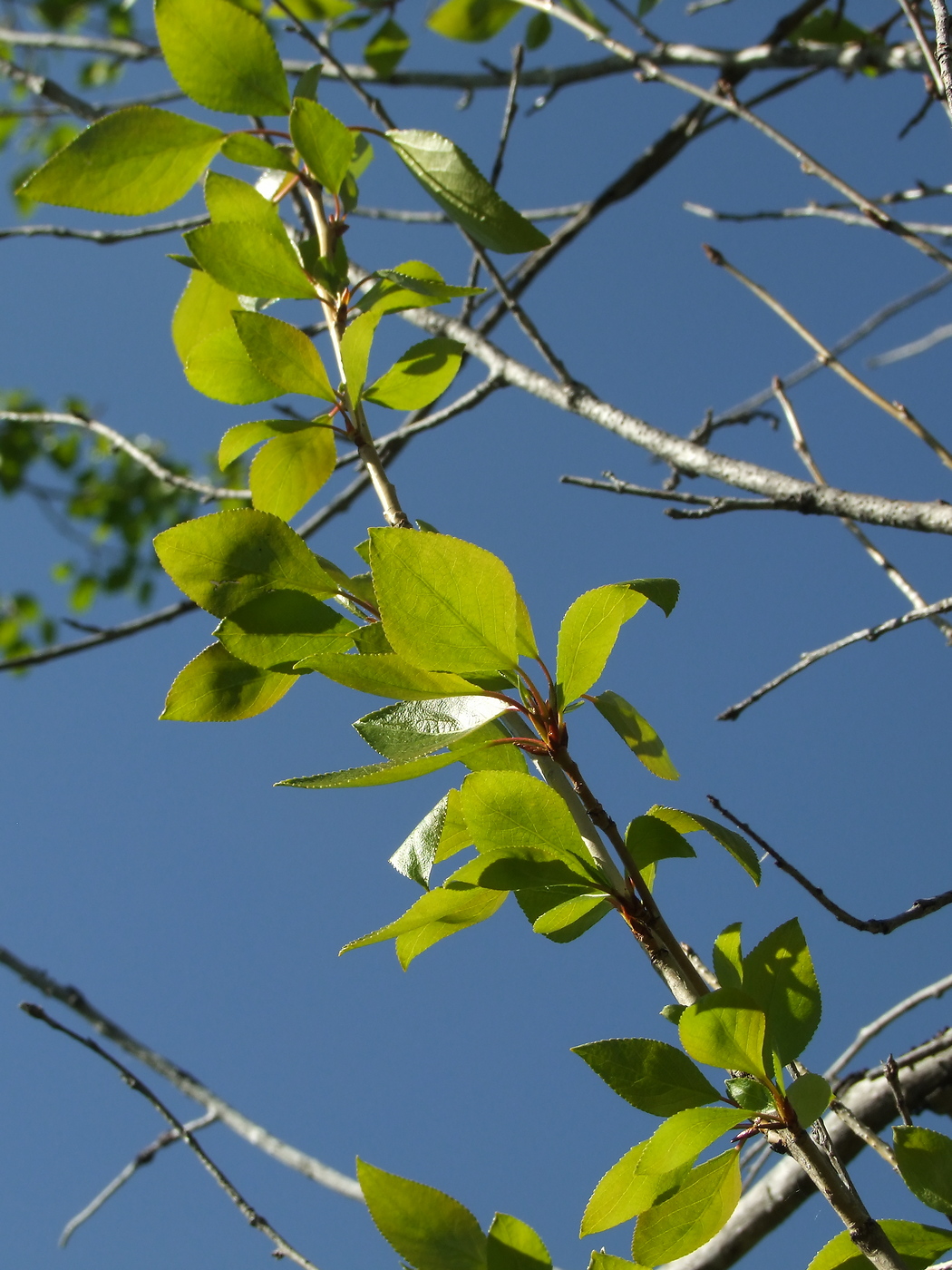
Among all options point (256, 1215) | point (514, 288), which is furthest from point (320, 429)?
point (514, 288)

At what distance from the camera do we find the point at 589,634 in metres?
0.51

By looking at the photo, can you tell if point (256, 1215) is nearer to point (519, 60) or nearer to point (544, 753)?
point (544, 753)

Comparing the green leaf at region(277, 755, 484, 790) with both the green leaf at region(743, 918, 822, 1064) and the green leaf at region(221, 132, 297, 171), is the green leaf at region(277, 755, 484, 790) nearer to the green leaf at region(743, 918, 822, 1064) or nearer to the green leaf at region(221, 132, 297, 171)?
the green leaf at region(743, 918, 822, 1064)

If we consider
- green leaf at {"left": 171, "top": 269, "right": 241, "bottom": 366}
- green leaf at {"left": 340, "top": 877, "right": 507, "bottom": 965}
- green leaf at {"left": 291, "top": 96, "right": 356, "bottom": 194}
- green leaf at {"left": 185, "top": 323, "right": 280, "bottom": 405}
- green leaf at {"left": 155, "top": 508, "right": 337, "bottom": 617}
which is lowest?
green leaf at {"left": 340, "top": 877, "right": 507, "bottom": 965}

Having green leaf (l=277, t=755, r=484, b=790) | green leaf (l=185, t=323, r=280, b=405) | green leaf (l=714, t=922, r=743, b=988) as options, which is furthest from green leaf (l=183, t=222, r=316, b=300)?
green leaf (l=714, t=922, r=743, b=988)

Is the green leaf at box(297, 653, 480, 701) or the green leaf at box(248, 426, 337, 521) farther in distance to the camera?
the green leaf at box(248, 426, 337, 521)

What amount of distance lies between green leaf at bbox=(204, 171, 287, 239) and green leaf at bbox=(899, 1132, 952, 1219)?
661 mm

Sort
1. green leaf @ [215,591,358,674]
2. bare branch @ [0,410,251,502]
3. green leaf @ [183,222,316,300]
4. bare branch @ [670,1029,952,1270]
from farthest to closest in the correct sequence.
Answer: bare branch @ [0,410,251,502] < bare branch @ [670,1029,952,1270] < green leaf @ [183,222,316,300] < green leaf @ [215,591,358,674]

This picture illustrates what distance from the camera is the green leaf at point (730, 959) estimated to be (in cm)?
50

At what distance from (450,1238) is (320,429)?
475 millimetres

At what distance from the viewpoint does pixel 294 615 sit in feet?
1.76

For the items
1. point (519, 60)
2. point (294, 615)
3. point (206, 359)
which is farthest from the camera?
point (519, 60)

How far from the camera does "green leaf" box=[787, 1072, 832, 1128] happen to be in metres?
0.41

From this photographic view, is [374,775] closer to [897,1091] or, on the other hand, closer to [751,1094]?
[751,1094]
